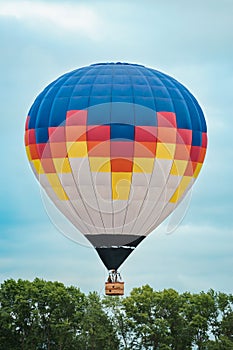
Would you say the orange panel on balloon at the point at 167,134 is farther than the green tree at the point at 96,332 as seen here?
No

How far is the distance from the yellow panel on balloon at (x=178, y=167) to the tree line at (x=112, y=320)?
1403 cm

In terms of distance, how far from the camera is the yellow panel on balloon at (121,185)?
35.5 meters

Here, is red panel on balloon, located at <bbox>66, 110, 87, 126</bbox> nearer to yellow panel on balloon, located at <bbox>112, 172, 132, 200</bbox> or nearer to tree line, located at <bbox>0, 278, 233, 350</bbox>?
yellow panel on balloon, located at <bbox>112, 172, 132, 200</bbox>

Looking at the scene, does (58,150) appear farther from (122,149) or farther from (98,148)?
(122,149)

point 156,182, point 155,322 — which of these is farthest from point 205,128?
point 155,322

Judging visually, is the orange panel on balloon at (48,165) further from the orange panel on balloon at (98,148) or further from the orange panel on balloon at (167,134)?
the orange panel on balloon at (167,134)

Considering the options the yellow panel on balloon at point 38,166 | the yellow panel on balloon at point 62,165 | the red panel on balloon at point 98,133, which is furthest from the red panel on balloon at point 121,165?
the yellow panel on balloon at point 38,166

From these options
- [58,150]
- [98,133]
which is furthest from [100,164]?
[58,150]

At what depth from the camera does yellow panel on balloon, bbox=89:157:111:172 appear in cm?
3538

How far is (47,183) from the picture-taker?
36625mm

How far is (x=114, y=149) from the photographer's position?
3525 cm

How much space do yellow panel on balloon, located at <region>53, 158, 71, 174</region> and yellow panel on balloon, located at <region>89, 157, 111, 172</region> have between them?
2.31 ft

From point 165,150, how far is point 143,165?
792 millimetres

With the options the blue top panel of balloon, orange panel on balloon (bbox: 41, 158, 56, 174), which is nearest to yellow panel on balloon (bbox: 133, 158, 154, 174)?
the blue top panel of balloon
